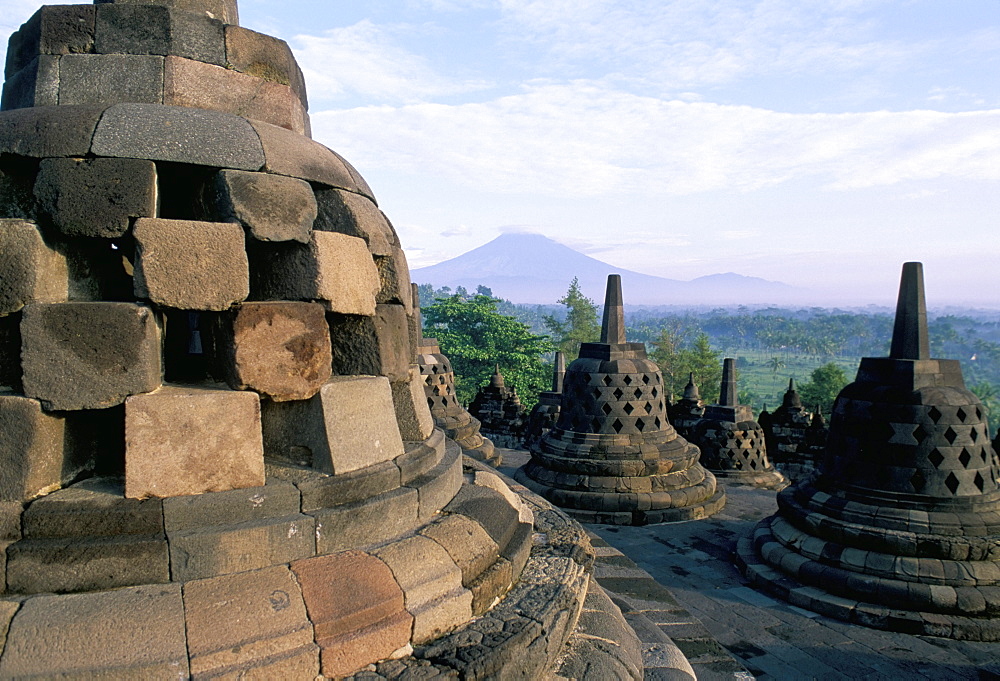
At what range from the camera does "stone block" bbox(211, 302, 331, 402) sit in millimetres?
2486

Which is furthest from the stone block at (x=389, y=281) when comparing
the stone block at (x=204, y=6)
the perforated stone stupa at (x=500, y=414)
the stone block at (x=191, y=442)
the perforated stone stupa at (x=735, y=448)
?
the perforated stone stupa at (x=500, y=414)

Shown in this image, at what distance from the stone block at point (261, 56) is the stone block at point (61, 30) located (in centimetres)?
58

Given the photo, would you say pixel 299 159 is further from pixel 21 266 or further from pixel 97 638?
pixel 97 638

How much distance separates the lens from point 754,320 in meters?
150

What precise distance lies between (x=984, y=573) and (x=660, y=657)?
4.09m

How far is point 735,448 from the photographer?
10.7 metres

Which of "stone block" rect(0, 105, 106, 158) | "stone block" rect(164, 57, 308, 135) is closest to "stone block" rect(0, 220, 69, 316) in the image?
"stone block" rect(0, 105, 106, 158)

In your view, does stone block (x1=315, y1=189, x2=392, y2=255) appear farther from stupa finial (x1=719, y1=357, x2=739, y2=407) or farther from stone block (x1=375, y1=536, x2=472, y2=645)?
stupa finial (x1=719, y1=357, x2=739, y2=407)

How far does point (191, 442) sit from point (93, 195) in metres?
1.02

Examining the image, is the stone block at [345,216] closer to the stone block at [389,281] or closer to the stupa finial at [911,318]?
the stone block at [389,281]

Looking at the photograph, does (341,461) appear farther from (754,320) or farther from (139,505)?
(754,320)

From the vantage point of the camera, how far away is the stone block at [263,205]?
253cm

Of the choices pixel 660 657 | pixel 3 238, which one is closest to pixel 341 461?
pixel 3 238

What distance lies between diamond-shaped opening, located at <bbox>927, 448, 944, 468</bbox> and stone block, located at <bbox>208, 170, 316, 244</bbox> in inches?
231
